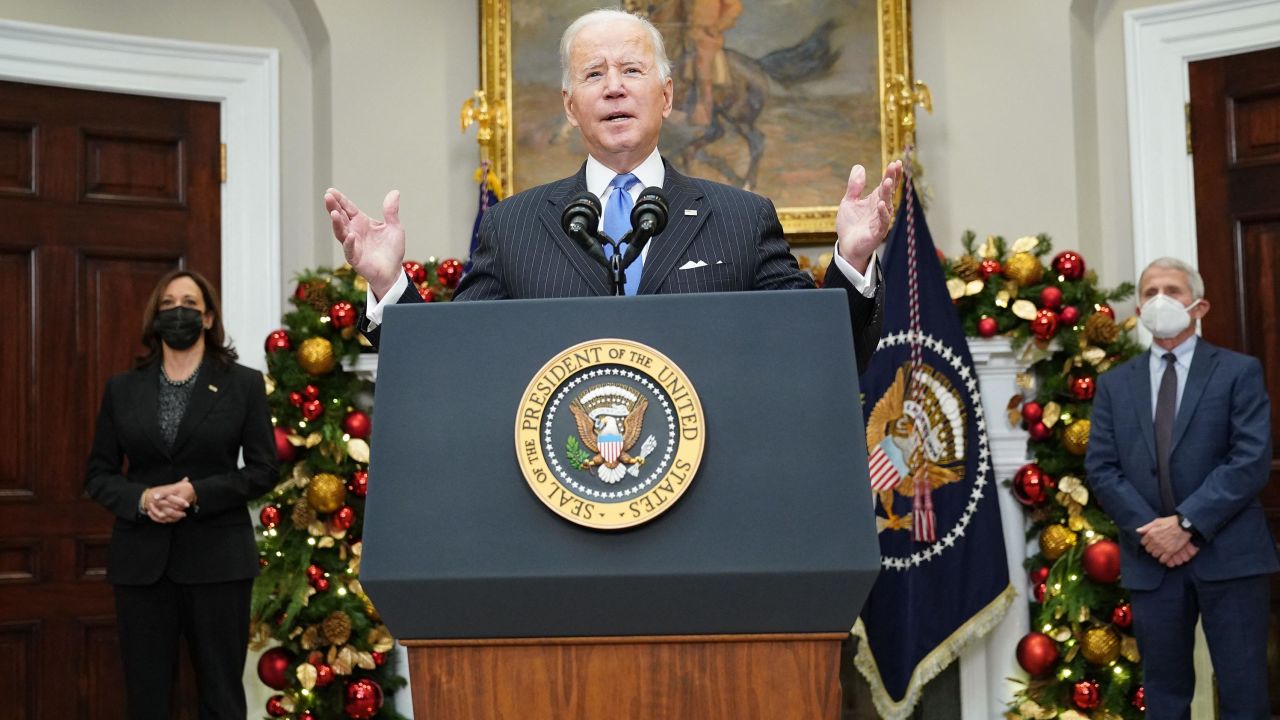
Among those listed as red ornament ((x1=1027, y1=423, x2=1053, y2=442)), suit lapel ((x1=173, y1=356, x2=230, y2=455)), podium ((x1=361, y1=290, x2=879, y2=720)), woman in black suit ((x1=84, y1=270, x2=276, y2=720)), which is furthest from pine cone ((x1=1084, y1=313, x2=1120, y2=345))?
podium ((x1=361, y1=290, x2=879, y2=720))

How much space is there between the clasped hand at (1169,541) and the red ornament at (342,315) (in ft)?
9.85

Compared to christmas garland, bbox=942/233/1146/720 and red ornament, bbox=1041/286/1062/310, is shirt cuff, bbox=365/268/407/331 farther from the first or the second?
red ornament, bbox=1041/286/1062/310

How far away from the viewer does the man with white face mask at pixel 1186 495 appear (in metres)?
→ 4.27

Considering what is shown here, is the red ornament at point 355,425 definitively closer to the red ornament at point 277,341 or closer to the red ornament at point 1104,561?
the red ornament at point 277,341

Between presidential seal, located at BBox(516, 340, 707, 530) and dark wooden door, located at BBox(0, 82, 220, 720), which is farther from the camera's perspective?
dark wooden door, located at BBox(0, 82, 220, 720)

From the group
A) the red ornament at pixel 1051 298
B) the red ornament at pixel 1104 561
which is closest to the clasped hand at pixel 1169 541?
the red ornament at pixel 1104 561

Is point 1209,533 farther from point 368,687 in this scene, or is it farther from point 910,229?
point 368,687

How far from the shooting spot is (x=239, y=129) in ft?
18.8

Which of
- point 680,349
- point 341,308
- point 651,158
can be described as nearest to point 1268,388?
point 341,308

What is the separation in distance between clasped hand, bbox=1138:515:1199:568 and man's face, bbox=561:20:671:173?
2857 mm

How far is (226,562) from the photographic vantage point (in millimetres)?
4227

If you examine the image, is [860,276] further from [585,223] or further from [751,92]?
[751,92]

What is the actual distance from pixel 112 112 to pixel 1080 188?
400 centimetres

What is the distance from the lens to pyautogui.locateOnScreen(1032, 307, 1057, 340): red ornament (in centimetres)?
509
